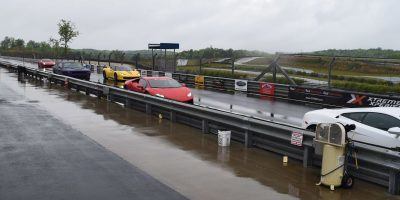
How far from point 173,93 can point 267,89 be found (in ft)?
31.8

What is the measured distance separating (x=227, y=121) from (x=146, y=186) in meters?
4.39

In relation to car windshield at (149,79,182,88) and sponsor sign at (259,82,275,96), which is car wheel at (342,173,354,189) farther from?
sponsor sign at (259,82,275,96)

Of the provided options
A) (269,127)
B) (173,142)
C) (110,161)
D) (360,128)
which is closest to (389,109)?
(360,128)

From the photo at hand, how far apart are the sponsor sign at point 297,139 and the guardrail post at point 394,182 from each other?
6.55 feet

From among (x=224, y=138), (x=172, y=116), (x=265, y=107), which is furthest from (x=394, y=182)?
(x=265, y=107)

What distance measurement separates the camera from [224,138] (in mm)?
11312

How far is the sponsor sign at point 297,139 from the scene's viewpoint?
932cm

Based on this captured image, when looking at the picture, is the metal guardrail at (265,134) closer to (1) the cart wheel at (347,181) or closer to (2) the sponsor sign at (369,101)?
(1) the cart wheel at (347,181)

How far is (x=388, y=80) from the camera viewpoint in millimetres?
22359

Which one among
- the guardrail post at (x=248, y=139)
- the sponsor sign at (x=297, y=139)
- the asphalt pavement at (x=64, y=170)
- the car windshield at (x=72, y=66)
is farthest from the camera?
the car windshield at (x=72, y=66)

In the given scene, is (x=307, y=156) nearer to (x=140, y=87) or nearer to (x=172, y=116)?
(x=172, y=116)

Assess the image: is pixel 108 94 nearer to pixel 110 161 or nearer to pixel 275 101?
pixel 275 101

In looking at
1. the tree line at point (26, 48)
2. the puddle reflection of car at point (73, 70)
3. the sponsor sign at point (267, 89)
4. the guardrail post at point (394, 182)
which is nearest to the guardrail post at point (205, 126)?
the guardrail post at point (394, 182)

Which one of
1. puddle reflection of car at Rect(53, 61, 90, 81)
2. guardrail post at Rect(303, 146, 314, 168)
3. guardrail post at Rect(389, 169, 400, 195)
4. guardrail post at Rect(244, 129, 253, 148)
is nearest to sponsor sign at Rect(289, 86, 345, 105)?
guardrail post at Rect(244, 129, 253, 148)
